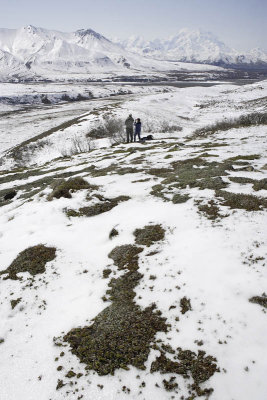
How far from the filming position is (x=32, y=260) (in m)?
10.2

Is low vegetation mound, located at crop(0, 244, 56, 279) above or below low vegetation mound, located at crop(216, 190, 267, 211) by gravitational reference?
below

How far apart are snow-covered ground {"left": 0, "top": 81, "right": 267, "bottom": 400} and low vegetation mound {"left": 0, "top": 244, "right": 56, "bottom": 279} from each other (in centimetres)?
25

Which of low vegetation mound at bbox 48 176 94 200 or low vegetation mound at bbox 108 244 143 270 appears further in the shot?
low vegetation mound at bbox 48 176 94 200

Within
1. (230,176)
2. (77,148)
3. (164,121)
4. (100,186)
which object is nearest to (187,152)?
(230,176)

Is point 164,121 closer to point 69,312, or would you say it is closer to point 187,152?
point 187,152

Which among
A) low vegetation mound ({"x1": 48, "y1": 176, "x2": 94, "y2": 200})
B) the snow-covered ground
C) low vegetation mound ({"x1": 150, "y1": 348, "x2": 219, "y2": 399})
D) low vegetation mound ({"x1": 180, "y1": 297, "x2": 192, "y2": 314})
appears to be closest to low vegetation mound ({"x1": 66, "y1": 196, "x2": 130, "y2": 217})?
the snow-covered ground

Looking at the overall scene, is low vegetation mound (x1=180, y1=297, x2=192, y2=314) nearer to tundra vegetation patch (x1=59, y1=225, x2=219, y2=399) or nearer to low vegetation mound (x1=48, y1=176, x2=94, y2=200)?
tundra vegetation patch (x1=59, y1=225, x2=219, y2=399)

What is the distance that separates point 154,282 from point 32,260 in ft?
16.9

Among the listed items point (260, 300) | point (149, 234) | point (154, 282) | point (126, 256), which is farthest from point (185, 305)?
point (149, 234)

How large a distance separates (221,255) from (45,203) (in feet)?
33.5

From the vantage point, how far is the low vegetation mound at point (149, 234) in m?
10.3

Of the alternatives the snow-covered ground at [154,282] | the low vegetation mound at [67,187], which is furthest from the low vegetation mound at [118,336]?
the low vegetation mound at [67,187]

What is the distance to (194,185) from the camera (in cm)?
1466

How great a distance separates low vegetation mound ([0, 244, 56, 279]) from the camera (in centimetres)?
973
